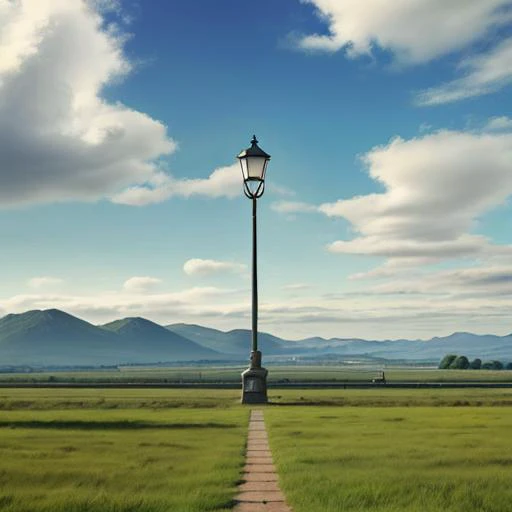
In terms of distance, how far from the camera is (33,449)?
17.4 m

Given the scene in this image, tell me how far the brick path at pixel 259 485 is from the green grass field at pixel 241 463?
7.8 inches

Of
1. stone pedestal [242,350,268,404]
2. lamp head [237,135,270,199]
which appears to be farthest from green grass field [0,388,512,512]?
lamp head [237,135,270,199]

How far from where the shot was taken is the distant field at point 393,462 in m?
11.1

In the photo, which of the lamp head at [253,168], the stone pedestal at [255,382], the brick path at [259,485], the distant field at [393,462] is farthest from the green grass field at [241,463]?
the lamp head at [253,168]

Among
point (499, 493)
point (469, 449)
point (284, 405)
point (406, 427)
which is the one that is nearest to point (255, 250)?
point (284, 405)

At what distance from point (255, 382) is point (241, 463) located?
1588 centimetres

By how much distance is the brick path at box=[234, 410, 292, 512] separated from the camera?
10822mm

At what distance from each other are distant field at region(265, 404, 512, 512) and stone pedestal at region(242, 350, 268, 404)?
A: 11.9ft

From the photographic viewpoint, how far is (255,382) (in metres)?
31.0

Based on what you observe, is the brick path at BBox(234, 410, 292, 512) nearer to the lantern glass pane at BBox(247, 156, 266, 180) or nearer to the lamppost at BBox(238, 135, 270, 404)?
the lamppost at BBox(238, 135, 270, 404)

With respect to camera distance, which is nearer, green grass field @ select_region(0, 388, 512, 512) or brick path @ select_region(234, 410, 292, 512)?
brick path @ select_region(234, 410, 292, 512)

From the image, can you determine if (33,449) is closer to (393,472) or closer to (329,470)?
(329,470)

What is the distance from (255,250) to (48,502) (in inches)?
777

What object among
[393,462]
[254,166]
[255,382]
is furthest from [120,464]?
[254,166]
